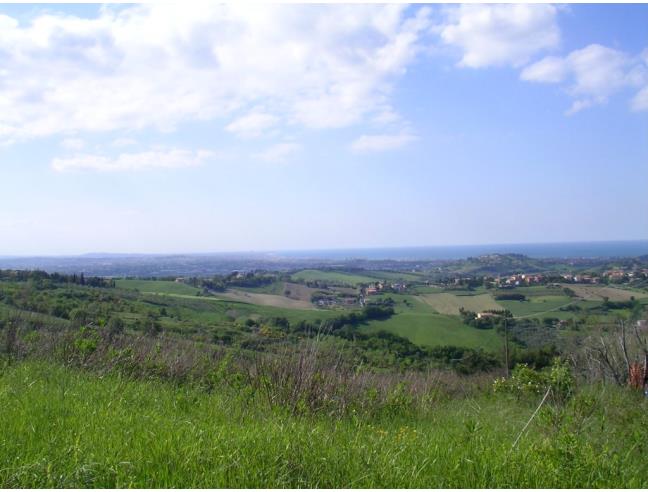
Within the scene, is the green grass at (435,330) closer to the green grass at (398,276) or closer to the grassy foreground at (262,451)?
the green grass at (398,276)

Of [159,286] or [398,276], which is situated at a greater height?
[159,286]

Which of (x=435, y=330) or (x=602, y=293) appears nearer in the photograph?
(x=435, y=330)

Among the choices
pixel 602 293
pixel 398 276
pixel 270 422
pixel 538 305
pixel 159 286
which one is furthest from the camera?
pixel 398 276

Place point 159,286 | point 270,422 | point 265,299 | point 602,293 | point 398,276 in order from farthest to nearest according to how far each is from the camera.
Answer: point 398,276, point 265,299, point 159,286, point 602,293, point 270,422

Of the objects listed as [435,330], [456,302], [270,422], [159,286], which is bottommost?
[435,330]

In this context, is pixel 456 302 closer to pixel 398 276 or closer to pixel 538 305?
pixel 538 305

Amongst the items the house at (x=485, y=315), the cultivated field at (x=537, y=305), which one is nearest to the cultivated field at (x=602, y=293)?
the cultivated field at (x=537, y=305)

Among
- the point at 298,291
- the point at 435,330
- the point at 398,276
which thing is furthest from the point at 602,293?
the point at 398,276
